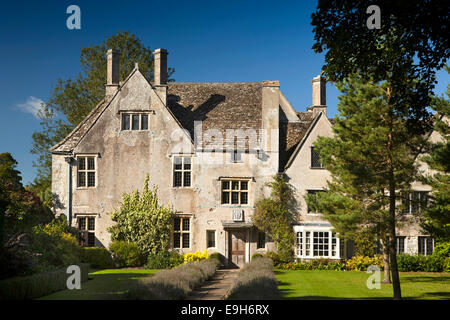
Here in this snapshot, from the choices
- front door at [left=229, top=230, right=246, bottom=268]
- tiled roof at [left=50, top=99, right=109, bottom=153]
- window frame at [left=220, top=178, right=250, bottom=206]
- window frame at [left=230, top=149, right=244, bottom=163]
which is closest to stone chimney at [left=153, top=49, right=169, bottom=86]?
tiled roof at [left=50, top=99, right=109, bottom=153]

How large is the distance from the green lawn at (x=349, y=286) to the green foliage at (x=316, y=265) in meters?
1.39

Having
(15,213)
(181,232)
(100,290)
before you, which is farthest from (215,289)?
(181,232)

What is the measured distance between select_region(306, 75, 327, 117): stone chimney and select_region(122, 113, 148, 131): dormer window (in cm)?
1078

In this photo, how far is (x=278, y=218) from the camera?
3028 centimetres

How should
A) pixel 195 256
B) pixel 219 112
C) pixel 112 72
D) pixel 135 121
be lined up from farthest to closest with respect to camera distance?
pixel 112 72 → pixel 219 112 → pixel 135 121 → pixel 195 256

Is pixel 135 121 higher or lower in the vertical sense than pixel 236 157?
higher

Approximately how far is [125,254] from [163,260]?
7.12 feet

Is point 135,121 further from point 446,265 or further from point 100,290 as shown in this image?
point 446,265

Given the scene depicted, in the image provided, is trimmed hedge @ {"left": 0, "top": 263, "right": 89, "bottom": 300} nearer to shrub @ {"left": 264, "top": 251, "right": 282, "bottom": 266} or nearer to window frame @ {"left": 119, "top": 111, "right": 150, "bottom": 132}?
shrub @ {"left": 264, "top": 251, "right": 282, "bottom": 266}

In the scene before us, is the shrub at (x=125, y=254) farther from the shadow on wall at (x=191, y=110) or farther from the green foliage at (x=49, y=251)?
the shadow on wall at (x=191, y=110)

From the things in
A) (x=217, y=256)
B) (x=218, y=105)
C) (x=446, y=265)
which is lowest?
(x=446, y=265)

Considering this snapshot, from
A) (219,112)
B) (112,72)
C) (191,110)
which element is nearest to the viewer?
(219,112)

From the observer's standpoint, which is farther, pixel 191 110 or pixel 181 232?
pixel 191 110
